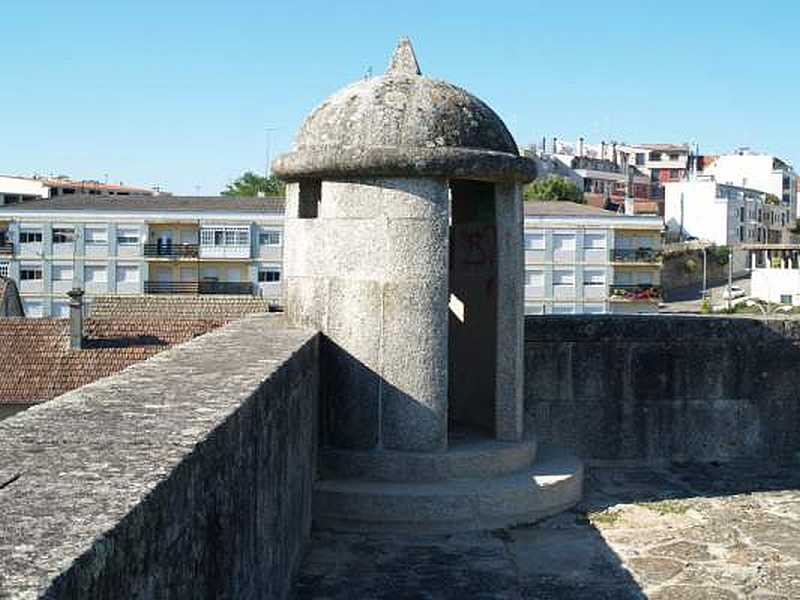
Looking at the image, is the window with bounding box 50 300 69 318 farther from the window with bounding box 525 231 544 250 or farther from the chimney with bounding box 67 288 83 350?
the chimney with bounding box 67 288 83 350

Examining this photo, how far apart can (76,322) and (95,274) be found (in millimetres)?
35459

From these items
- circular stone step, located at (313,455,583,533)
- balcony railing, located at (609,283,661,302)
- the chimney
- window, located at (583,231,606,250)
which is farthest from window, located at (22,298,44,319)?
circular stone step, located at (313,455,583,533)

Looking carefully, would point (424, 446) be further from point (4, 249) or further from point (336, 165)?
point (4, 249)

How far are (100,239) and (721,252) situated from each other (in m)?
44.7

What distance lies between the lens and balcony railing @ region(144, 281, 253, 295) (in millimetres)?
58406

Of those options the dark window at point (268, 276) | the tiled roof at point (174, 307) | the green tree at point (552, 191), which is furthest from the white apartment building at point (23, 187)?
the tiled roof at point (174, 307)

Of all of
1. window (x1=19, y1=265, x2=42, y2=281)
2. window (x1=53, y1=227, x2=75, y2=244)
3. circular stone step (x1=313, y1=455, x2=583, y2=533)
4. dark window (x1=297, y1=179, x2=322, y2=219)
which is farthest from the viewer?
window (x1=19, y1=265, x2=42, y2=281)

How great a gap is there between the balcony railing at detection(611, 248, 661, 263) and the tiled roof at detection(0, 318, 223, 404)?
37.8m

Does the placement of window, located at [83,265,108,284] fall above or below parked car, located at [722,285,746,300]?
above

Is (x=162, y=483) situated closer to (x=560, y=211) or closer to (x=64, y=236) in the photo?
(x=64, y=236)

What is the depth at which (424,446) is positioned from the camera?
22.4 feet

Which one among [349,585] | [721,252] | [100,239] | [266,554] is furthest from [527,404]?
[721,252]

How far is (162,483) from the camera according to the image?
2.64 m

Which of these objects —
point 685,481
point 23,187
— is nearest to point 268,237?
point 23,187
